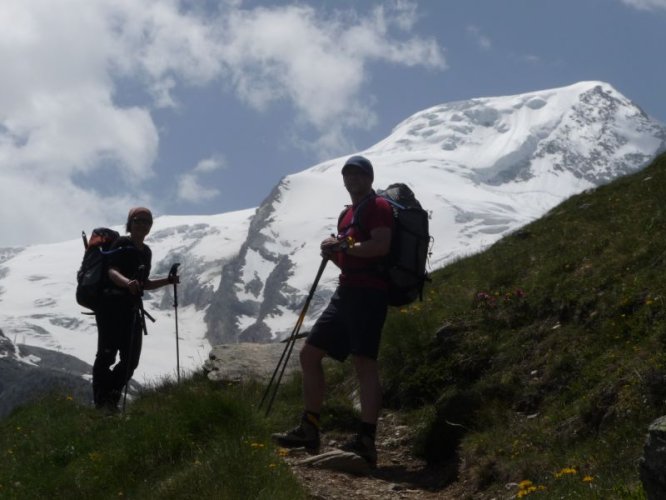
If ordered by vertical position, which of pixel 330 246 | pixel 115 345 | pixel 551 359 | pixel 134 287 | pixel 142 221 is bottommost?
pixel 551 359

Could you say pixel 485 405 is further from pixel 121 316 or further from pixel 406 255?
pixel 121 316

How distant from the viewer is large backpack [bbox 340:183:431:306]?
7.61 metres

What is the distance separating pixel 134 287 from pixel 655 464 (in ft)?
21.3

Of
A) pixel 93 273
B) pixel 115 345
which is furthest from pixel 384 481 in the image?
pixel 93 273

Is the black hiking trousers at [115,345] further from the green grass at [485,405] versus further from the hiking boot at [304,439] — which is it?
the hiking boot at [304,439]

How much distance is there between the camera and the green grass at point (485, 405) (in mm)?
6125

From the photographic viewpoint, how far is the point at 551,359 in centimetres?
783

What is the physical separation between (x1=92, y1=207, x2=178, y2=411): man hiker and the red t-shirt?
2.91 metres

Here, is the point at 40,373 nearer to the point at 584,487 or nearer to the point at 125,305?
the point at 125,305

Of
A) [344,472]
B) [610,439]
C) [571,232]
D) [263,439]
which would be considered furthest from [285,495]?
[571,232]

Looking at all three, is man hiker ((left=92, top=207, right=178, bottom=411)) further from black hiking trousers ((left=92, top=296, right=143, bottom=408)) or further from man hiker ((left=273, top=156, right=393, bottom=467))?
man hiker ((left=273, top=156, right=393, bottom=467))

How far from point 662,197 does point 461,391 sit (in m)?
4.32

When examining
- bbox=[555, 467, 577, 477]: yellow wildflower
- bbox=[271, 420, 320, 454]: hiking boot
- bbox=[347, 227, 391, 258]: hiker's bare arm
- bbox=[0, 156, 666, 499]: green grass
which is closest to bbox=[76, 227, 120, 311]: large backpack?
bbox=[0, 156, 666, 499]: green grass

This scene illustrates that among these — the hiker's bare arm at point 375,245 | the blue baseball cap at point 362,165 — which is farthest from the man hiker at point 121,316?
the hiker's bare arm at point 375,245
